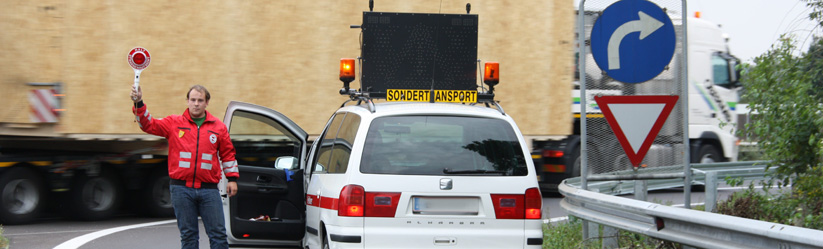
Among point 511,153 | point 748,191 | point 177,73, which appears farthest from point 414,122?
point 177,73

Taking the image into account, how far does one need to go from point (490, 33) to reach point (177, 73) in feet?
13.4

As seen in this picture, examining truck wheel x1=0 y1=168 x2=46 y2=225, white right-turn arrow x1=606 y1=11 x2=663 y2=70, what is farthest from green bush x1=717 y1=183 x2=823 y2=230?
truck wheel x1=0 y1=168 x2=46 y2=225

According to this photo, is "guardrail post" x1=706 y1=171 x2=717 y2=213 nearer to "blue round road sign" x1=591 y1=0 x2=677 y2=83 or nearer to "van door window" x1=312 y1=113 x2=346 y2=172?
"blue round road sign" x1=591 y1=0 x2=677 y2=83

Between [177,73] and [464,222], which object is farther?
[177,73]

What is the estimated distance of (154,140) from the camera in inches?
484

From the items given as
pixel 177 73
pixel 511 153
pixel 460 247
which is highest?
pixel 177 73

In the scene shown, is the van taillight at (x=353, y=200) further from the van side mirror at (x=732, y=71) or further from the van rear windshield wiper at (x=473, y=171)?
the van side mirror at (x=732, y=71)

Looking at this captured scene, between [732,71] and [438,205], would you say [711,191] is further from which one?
[732,71]

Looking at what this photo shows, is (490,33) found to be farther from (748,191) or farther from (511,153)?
(511,153)

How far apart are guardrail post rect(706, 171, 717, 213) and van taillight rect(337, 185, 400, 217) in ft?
10.6

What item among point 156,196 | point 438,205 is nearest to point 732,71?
point 156,196

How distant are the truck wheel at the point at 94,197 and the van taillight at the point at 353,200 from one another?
23.2ft

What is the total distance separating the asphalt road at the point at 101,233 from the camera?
10.4m

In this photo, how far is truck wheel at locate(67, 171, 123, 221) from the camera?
12664 millimetres
